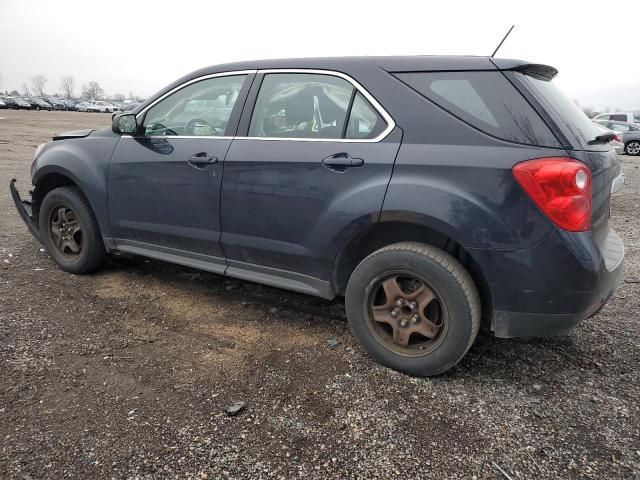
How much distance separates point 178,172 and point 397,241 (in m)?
1.62

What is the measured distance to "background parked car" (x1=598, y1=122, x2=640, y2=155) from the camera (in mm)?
18391

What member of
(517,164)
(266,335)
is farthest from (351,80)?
(266,335)

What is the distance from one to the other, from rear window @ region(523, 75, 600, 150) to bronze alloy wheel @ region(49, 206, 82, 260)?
3.69 metres

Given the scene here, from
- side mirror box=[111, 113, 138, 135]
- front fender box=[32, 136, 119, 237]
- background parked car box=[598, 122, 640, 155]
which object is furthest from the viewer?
background parked car box=[598, 122, 640, 155]

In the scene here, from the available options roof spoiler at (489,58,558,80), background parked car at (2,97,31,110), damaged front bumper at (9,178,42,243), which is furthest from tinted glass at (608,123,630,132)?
background parked car at (2,97,31,110)

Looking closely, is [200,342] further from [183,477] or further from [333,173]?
[333,173]

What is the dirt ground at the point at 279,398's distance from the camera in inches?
80.8

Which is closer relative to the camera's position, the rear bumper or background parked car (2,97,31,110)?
the rear bumper

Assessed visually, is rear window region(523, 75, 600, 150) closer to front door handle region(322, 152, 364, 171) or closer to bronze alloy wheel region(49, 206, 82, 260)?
front door handle region(322, 152, 364, 171)

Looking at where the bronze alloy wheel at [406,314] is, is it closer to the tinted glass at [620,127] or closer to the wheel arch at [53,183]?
the wheel arch at [53,183]

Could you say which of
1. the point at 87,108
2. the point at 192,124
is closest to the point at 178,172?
the point at 192,124

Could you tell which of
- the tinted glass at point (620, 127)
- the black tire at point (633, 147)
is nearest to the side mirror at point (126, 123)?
the tinted glass at point (620, 127)

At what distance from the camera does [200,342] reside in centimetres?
306

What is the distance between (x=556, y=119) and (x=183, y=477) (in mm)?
2397
